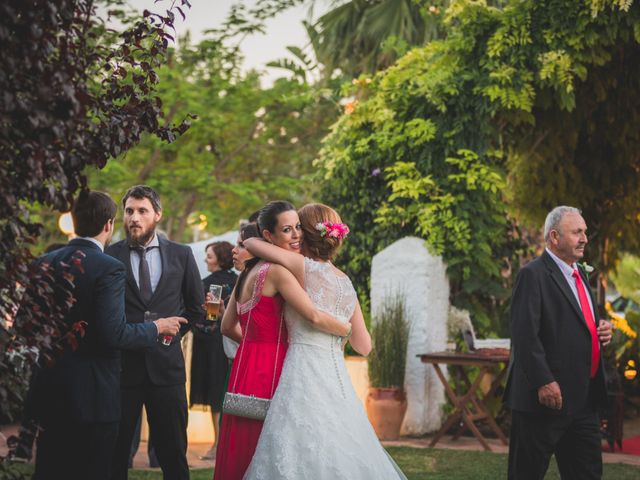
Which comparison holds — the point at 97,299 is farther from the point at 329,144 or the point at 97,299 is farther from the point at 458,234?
the point at 329,144

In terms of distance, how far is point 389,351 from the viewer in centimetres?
1014

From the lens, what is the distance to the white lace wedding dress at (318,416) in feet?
14.0

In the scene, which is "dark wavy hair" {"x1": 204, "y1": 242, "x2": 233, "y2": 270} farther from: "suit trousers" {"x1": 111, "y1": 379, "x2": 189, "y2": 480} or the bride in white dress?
the bride in white dress

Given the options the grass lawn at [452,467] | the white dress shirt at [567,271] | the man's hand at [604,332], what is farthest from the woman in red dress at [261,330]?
the grass lawn at [452,467]

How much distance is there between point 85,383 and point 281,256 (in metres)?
1.09

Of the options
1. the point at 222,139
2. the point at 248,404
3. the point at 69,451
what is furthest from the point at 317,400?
the point at 222,139

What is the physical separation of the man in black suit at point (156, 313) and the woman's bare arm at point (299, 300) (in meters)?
1.11

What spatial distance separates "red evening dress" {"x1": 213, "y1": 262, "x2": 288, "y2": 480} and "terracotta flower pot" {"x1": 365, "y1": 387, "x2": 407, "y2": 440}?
5.48 meters

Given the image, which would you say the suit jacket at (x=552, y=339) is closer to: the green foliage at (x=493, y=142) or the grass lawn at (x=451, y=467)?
the grass lawn at (x=451, y=467)

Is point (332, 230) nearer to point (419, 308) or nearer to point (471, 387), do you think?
point (471, 387)

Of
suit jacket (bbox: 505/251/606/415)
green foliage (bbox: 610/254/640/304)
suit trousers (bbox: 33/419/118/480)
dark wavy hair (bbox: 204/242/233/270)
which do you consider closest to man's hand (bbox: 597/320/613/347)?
suit jacket (bbox: 505/251/606/415)

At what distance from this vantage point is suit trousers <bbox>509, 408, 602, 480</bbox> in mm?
5531

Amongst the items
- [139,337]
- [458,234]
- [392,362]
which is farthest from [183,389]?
[458,234]

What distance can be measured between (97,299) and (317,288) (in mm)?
1083
